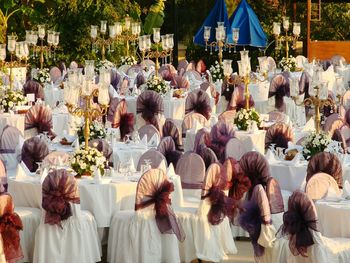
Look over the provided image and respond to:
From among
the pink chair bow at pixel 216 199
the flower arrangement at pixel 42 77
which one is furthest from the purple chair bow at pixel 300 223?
the flower arrangement at pixel 42 77

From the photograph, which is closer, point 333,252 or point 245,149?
point 333,252

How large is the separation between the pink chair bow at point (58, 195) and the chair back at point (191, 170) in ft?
5.18

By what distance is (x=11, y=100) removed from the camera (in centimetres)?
1734

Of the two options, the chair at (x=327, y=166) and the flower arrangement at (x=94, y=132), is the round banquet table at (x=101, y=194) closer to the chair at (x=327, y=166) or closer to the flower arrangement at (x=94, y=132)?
the chair at (x=327, y=166)

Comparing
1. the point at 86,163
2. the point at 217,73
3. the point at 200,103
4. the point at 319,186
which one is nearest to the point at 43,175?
the point at 86,163

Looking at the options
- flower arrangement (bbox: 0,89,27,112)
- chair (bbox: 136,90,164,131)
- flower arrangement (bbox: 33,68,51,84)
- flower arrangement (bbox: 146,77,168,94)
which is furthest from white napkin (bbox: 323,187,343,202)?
flower arrangement (bbox: 33,68,51,84)

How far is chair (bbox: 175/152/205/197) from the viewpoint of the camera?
12.2 metres

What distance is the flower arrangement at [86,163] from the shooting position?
11.7m

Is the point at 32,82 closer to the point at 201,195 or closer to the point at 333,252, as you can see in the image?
the point at 201,195

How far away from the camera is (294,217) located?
9.83 metres

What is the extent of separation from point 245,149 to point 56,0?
533 inches

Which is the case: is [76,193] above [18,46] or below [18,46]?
below

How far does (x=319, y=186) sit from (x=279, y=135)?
3.22 metres

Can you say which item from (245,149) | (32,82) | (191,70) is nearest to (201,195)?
(245,149)
